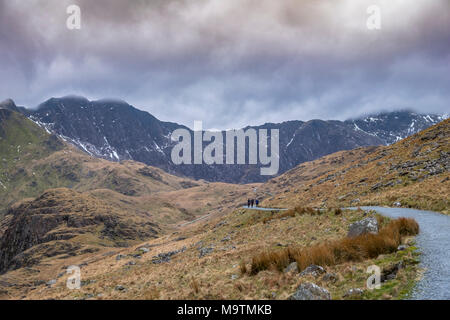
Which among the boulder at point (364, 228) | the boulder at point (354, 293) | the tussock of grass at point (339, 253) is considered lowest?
the boulder at point (354, 293)

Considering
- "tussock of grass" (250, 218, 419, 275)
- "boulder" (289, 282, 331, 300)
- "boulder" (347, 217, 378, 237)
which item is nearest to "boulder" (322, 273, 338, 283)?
"tussock of grass" (250, 218, 419, 275)

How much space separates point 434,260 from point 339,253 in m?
3.80

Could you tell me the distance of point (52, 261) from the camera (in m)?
104

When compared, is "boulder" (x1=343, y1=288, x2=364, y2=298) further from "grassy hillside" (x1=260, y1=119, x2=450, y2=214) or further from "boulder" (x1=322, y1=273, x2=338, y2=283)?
"grassy hillside" (x1=260, y1=119, x2=450, y2=214)

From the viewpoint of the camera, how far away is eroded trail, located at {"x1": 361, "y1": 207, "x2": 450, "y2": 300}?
9250 mm

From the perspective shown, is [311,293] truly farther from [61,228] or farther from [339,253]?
[61,228]

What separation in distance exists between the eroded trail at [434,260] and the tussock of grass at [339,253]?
3.78 feet

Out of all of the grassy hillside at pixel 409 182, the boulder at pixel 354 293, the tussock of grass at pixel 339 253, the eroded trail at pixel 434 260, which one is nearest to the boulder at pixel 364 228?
the tussock of grass at pixel 339 253

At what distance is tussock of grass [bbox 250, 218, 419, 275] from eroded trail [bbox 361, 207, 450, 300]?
1151mm

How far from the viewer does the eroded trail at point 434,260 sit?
30.3ft

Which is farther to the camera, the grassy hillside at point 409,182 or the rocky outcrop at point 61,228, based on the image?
→ the rocky outcrop at point 61,228

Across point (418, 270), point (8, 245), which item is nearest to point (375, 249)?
point (418, 270)

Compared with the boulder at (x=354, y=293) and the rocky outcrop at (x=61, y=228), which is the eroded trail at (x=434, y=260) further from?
the rocky outcrop at (x=61, y=228)
